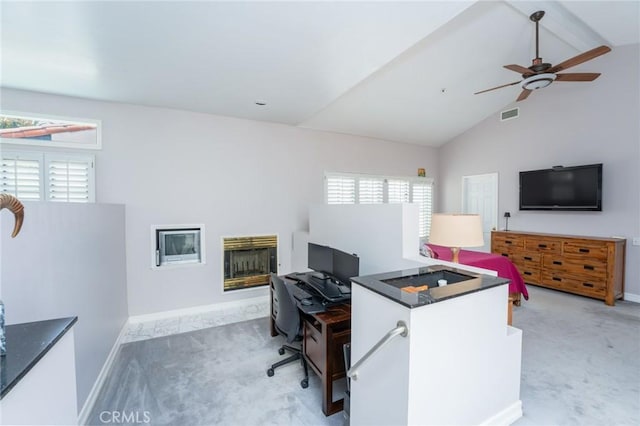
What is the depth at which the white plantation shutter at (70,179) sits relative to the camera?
3156 mm

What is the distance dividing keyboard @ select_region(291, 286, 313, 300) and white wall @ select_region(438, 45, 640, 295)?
193 inches

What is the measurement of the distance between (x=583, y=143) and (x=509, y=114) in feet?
4.50

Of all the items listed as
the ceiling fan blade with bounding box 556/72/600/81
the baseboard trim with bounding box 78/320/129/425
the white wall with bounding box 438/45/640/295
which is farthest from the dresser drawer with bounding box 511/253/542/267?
the baseboard trim with bounding box 78/320/129/425

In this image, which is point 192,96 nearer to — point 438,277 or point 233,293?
point 233,293

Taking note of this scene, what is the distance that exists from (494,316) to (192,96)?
3.80 m

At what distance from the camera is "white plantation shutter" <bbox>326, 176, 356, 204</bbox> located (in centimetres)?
509

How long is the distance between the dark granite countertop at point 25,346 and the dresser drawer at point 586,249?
19.4 feet

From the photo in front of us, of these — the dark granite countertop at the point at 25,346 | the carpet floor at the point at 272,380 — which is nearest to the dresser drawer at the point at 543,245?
the carpet floor at the point at 272,380

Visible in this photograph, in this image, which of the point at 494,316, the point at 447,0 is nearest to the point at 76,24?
the point at 447,0

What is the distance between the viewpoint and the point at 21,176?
3.03 metres

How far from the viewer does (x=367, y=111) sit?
184 inches

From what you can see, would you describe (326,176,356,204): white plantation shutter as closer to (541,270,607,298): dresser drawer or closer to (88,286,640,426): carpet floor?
(88,286,640,426): carpet floor

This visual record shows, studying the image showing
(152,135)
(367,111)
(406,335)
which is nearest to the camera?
(406,335)

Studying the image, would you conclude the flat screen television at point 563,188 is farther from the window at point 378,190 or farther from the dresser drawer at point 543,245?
the window at point 378,190
